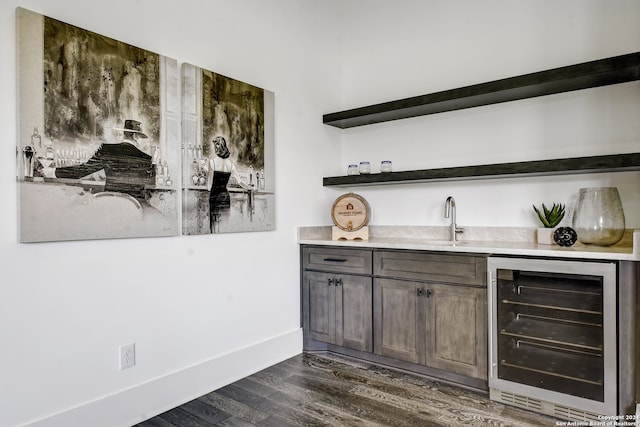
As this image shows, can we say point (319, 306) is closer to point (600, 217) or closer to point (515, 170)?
point (515, 170)

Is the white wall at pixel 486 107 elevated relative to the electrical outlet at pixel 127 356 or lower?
elevated

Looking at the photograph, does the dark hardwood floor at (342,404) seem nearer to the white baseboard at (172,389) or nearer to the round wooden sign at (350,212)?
the white baseboard at (172,389)

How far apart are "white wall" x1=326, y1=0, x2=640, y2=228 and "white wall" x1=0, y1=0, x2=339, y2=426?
1.49 feet

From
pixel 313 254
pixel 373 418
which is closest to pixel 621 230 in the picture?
pixel 373 418

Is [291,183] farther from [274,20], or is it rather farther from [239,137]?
[274,20]

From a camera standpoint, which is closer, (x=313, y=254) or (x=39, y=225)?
(x=39, y=225)

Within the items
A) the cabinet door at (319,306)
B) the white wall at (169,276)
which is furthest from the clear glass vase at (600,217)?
the white wall at (169,276)

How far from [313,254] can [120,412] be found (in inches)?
65.8

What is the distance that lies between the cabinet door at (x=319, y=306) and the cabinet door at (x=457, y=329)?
0.78 m

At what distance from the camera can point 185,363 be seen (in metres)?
2.51

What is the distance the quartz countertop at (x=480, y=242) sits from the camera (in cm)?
217

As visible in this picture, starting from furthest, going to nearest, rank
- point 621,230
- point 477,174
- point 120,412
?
point 477,174 → point 621,230 → point 120,412

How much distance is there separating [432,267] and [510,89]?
4.09 ft

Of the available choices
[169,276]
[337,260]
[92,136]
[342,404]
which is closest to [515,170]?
A: [337,260]
